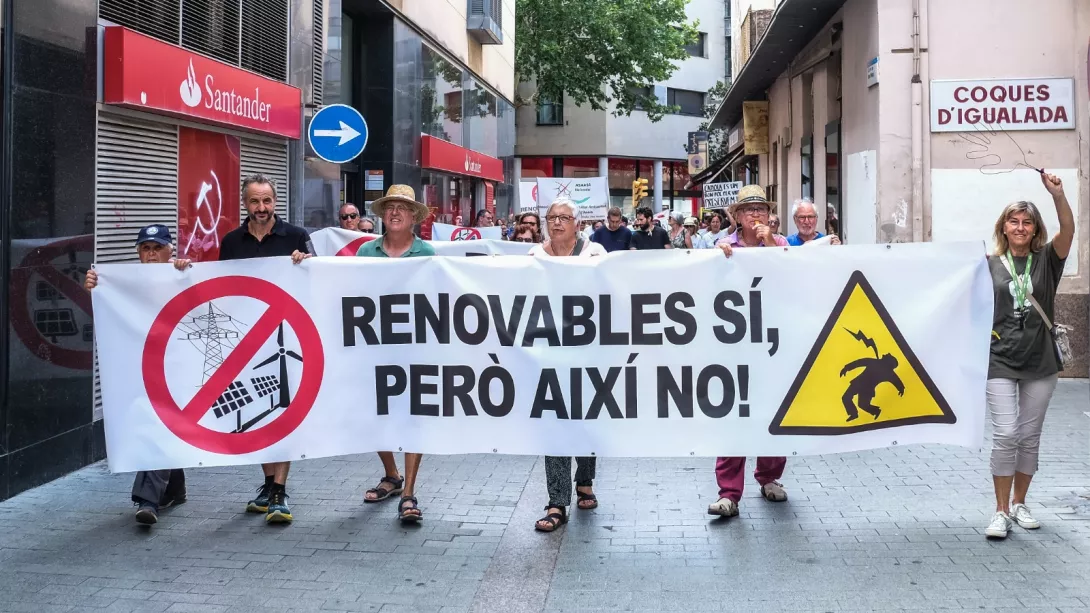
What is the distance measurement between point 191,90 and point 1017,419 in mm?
7195

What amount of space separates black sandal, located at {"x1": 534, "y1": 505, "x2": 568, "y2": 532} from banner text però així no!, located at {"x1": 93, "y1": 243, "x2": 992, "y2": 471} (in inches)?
16.6

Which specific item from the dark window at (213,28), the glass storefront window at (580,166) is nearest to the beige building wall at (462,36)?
the dark window at (213,28)

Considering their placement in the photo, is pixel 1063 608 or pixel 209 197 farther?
pixel 209 197

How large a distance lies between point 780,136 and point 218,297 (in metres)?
20.4

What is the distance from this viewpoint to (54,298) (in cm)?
791

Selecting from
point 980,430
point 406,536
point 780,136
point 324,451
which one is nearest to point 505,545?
point 406,536

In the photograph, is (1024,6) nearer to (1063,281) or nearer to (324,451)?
(1063,281)

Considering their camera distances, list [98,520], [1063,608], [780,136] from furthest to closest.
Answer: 1. [780,136]
2. [98,520]
3. [1063,608]

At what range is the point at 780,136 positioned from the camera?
2548 cm

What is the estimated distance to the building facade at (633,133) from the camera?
5666 centimetres

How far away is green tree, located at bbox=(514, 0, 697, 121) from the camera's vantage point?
46219mm

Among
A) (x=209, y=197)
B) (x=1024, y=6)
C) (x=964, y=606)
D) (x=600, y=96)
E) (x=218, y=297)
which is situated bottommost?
(x=964, y=606)

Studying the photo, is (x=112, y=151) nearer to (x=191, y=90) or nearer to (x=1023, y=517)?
(x=191, y=90)

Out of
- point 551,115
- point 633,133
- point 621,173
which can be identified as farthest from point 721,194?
point 621,173
